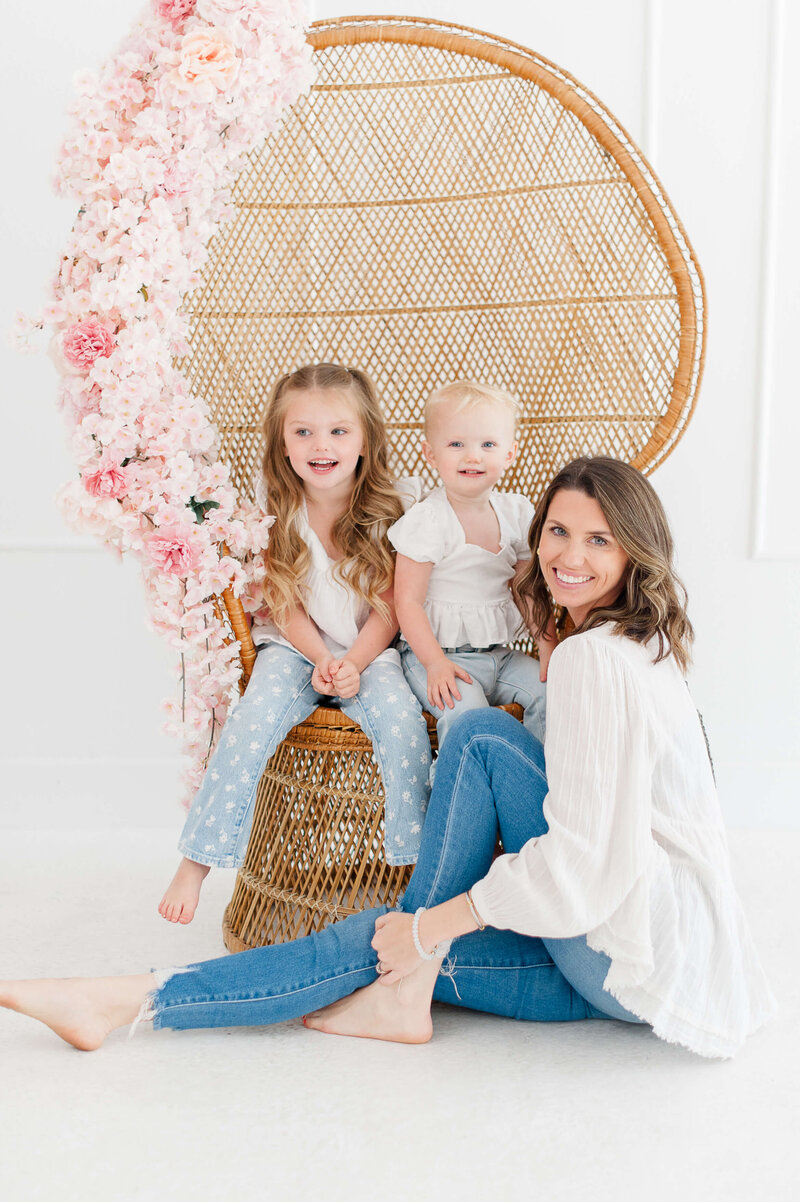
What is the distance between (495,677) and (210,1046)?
2.61 feet

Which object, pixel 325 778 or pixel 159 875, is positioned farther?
pixel 159 875

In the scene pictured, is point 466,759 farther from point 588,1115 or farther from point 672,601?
point 588,1115

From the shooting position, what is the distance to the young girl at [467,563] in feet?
6.57

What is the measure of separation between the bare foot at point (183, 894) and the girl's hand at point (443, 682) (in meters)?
0.47

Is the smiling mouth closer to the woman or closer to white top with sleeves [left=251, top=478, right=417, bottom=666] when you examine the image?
the woman

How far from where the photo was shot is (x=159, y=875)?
8.11 feet

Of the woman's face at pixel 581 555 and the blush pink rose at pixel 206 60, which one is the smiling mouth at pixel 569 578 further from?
the blush pink rose at pixel 206 60

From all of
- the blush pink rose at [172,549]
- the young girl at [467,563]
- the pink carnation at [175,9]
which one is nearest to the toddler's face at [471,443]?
the young girl at [467,563]

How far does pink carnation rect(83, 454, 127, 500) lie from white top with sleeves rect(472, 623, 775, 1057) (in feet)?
2.56

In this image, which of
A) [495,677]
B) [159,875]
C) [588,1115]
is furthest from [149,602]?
[588,1115]

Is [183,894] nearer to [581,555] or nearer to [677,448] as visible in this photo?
[581,555]

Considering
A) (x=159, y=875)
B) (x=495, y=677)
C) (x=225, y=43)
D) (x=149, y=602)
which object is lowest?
(x=159, y=875)

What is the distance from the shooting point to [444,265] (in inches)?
92.0

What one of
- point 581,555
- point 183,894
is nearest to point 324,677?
point 183,894
